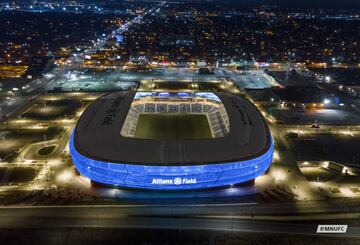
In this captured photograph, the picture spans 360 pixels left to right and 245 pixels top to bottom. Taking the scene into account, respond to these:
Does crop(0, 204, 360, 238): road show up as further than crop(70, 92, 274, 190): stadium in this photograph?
No

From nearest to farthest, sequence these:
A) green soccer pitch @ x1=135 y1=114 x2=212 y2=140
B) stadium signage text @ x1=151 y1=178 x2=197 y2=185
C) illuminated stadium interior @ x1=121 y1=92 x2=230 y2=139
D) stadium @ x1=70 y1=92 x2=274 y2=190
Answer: stadium @ x1=70 y1=92 x2=274 y2=190, stadium signage text @ x1=151 y1=178 x2=197 y2=185, green soccer pitch @ x1=135 y1=114 x2=212 y2=140, illuminated stadium interior @ x1=121 y1=92 x2=230 y2=139

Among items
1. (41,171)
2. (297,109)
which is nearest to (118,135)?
(41,171)

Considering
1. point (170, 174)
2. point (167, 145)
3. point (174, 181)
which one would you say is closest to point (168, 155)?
point (167, 145)

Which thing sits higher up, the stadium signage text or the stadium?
the stadium

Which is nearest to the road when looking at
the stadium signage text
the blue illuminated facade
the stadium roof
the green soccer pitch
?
the stadium signage text

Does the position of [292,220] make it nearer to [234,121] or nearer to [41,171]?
[234,121]
